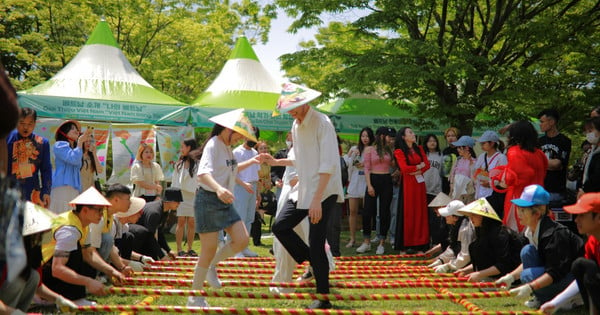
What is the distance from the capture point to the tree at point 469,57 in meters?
11.2

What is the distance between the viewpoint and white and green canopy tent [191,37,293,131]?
12484mm

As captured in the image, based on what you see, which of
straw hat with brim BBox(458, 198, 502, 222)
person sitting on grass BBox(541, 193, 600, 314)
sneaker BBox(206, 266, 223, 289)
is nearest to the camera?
person sitting on grass BBox(541, 193, 600, 314)

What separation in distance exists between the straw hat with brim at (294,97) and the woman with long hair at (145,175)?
4360 millimetres

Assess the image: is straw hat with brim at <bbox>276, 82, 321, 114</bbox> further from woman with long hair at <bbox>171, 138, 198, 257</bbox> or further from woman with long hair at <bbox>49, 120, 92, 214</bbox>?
woman with long hair at <bbox>171, 138, 198, 257</bbox>

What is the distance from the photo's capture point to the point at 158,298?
540cm

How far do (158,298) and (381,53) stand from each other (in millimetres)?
8049

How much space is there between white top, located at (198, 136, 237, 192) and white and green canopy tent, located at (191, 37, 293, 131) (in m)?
6.84

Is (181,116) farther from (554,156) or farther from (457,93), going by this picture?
(554,156)

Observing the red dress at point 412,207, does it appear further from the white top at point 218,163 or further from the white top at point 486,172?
the white top at point 218,163

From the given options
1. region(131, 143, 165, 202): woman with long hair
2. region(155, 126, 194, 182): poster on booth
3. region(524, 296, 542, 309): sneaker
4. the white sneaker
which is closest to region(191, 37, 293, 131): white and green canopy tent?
region(155, 126, 194, 182): poster on booth

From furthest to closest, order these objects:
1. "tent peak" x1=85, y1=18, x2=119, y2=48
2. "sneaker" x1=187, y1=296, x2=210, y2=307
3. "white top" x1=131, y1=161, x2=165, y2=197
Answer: "tent peak" x1=85, y1=18, x2=119, y2=48, "white top" x1=131, y1=161, x2=165, y2=197, "sneaker" x1=187, y1=296, x2=210, y2=307

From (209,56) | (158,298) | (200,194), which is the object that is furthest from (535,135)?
(209,56)

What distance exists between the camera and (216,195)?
5.13m

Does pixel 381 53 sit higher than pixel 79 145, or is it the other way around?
pixel 381 53
